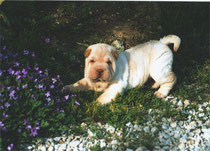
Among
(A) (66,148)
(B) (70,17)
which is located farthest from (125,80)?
(B) (70,17)

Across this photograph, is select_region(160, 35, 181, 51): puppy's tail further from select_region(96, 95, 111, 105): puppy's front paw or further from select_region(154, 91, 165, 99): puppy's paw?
select_region(96, 95, 111, 105): puppy's front paw

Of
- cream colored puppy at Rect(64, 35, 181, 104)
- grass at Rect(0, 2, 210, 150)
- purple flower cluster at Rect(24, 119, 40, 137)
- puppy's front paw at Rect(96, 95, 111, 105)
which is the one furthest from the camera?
puppy's front paw at Rect(96, 95, 111, 105)

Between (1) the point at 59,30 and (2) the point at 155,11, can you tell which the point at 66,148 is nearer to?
(1) the point at 59,30

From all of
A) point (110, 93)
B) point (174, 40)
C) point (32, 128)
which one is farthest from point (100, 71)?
point (174, 40)

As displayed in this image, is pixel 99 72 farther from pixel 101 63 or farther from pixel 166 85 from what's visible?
pixel 166 85

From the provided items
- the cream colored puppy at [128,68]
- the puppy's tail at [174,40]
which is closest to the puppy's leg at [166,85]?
the cream colored puppy at [128,68]

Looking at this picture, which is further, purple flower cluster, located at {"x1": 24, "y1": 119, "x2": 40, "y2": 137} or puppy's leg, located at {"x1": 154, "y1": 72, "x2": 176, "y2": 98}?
puppy's leg, located at {"x1": 154, "y1": 72, "x2": 176, "y2": 98}

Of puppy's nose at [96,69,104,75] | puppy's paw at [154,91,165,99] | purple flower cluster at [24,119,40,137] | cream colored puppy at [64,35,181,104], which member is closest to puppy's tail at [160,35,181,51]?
cream colored puppy at [64,35,181,104]

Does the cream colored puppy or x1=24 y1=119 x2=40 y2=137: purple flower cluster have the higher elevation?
the cream colored puppy

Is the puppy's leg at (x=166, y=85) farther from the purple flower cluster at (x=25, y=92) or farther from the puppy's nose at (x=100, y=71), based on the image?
the purple flower cluster at (x=25, y=92)
